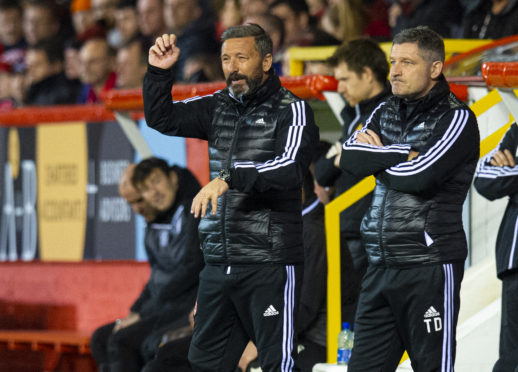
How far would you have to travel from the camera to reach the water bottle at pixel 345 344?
5359 mm

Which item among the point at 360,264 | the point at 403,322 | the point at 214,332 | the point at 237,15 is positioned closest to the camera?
the point at 403,322

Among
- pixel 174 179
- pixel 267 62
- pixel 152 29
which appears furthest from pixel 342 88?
pixel 152 29

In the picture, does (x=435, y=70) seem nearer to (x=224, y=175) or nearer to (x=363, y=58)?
(x=224, y=175)

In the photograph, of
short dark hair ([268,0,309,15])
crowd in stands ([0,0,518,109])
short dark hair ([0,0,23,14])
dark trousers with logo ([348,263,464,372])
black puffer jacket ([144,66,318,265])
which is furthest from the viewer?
short dark hair ([0,0,23,14])

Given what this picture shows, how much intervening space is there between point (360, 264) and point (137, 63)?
4.26 m

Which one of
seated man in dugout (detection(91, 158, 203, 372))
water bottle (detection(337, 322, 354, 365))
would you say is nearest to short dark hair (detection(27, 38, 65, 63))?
seated man in dugout (detection(91, 158, 203, 372))

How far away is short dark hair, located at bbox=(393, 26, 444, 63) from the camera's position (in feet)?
13.9

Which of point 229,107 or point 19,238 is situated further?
point 19,238

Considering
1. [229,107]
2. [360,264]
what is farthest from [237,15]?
[229,107]

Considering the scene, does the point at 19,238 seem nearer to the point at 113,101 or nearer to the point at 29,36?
the point at 113,101

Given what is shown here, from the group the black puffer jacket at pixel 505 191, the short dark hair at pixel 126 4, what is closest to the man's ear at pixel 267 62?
the black puffer jacket at pixel 505 191

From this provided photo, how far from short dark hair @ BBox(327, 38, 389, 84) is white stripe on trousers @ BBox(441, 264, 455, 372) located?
70.8 inches

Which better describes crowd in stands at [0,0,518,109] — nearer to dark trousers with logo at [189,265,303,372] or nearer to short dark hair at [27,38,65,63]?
short dark hair at [27,38,65,63]

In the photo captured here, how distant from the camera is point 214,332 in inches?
176
